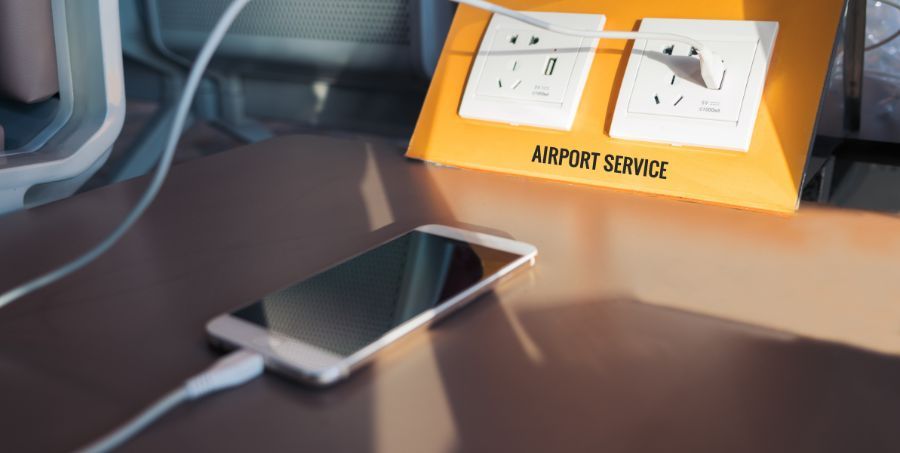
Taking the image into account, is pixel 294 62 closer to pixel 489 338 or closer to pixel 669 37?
pixel 669 37

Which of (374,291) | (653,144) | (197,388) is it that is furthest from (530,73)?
(197,388)

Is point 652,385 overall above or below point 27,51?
below

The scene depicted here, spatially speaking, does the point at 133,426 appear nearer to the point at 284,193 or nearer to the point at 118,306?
the point at 118,306

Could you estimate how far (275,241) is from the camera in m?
0.47

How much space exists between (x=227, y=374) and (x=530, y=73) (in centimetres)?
38

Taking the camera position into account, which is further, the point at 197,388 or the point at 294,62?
the point at 294,62

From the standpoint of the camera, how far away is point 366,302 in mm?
372

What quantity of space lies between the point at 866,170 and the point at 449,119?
1.17ft

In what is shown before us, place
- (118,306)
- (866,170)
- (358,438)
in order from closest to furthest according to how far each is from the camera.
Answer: (358,438) → (118,306) → (866,170)

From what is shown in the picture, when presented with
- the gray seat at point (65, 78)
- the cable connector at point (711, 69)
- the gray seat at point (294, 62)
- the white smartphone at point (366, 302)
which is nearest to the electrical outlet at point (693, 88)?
the cable connector at point (711, 69)

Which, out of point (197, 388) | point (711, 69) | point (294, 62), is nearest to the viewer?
point (197, 388)

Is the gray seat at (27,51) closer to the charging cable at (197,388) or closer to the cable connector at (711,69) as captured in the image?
the charging cable at (197,388)

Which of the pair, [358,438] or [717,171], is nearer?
[358,438]

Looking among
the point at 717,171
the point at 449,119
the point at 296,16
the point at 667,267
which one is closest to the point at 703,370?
the point at 667,267
